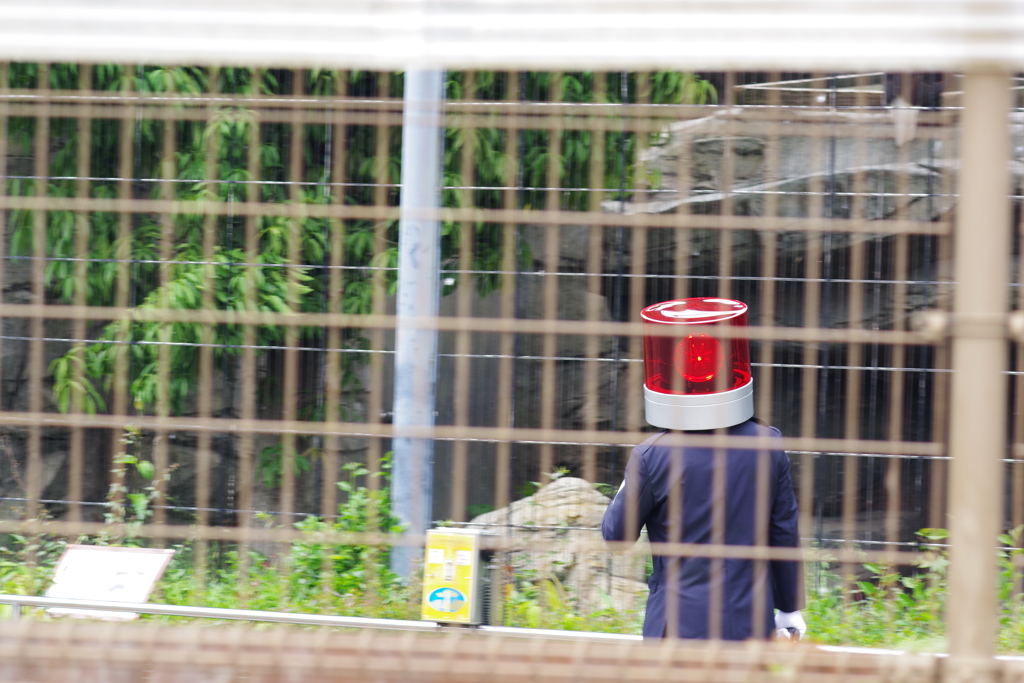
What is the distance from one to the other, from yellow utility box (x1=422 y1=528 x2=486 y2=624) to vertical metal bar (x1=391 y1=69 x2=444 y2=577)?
0.13 m

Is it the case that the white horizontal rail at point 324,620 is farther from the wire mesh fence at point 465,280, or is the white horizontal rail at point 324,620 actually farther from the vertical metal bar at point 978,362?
the vertical metal bar at point 978,362

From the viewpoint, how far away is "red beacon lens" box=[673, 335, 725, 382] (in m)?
2.32

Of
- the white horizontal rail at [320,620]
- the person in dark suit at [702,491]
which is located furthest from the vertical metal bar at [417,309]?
the person in dark suit at [702,491]

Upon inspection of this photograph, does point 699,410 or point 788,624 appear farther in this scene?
point 788,624

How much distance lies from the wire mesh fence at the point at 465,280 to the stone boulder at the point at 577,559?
0.08 ft

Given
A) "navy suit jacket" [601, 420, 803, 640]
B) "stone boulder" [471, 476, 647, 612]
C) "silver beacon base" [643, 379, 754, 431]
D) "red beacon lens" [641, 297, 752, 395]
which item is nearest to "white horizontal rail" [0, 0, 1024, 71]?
"red beacon lens" [641, 297, 752, 395]

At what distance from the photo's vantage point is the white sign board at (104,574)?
3.24m

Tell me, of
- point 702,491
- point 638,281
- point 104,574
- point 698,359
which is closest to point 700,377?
point 698,359

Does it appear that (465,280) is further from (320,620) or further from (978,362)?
(320,620)

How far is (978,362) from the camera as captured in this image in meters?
1.61

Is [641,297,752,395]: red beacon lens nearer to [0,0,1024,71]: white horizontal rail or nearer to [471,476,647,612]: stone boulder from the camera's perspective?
[0,0,1024,71]: white horizontal rail

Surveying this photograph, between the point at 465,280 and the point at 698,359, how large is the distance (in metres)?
0.75

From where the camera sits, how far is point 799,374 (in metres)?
5.26

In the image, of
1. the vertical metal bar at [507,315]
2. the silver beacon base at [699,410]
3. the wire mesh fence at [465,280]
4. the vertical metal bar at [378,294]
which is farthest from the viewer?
the silver beacon base at [699,410]
